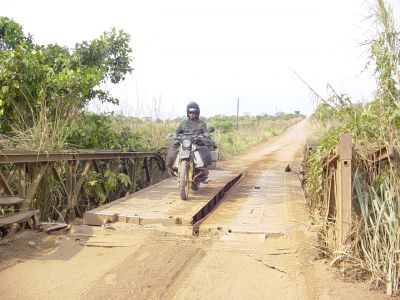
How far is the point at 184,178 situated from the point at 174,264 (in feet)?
9.52

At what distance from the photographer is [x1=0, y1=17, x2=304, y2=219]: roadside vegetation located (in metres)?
6.52

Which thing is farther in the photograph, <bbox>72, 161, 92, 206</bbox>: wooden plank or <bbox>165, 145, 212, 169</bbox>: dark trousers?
<bbox>165, 145, 212, 169</bbox>: dark trousers

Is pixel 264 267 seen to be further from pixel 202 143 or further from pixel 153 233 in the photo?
pixel 202 143

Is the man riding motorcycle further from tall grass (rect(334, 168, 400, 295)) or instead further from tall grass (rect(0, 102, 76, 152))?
tall grass (rect(334, 168, 400, 295))

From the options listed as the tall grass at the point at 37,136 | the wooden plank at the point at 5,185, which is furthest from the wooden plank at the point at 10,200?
the tall grass at the point at 37,136

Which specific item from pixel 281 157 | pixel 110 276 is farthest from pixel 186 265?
pixel 281 157

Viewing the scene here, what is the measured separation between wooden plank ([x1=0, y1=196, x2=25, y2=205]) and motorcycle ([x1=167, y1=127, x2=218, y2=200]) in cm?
260

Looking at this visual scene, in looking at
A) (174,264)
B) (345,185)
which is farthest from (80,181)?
(345,185)

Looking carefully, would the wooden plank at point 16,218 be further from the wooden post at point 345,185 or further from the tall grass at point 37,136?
the wooden post at point 345,185

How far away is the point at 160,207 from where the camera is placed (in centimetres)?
666

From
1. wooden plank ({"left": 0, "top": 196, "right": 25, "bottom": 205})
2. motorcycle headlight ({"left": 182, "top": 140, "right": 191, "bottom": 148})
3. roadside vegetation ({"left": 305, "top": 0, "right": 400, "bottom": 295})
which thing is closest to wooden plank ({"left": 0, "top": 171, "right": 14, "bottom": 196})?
wooden plank ({"left": 0, "top": 196, "right": 25, "bottom": 205})

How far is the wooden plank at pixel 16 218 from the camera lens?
497cm

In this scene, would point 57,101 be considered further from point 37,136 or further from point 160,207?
point 160,207

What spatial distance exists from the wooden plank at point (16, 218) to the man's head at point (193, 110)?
12.3ft
